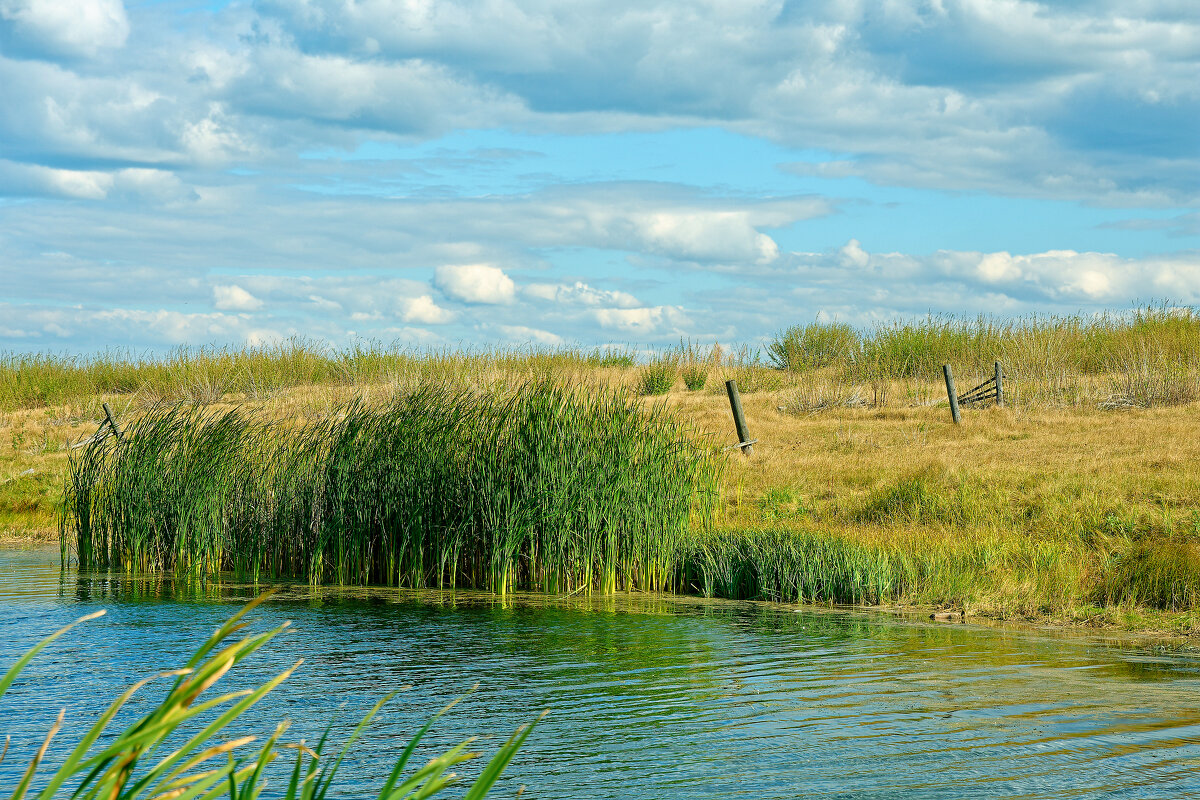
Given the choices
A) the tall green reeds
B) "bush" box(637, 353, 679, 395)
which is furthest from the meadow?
"bush" box(637, 353, 679, 395)

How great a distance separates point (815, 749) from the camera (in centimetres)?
562

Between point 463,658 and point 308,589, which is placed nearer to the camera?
point 463,658

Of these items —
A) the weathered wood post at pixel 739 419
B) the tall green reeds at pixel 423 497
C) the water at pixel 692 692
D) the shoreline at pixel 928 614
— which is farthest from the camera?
the weathered wood post at pixel 739 419

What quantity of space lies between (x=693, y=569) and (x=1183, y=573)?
198 inches

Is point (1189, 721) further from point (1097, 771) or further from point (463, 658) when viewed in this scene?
point (463, 658)

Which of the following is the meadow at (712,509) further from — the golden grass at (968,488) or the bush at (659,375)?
the bush at (659,375)

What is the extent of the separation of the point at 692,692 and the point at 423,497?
5554 mm

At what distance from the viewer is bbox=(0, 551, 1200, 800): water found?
5.27 metres

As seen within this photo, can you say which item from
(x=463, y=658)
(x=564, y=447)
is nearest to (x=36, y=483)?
(x=564, y=447)

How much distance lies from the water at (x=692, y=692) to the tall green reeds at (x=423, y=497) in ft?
3.16

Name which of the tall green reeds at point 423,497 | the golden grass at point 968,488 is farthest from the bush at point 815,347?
the tall green reeds at point 423,497

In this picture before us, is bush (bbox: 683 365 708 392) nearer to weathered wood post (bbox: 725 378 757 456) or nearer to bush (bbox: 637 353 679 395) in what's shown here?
bush (bbox: 637 353 679 395)

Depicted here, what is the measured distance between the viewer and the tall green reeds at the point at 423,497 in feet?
37.0

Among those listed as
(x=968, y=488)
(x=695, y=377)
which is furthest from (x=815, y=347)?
(x=968, y=488)
